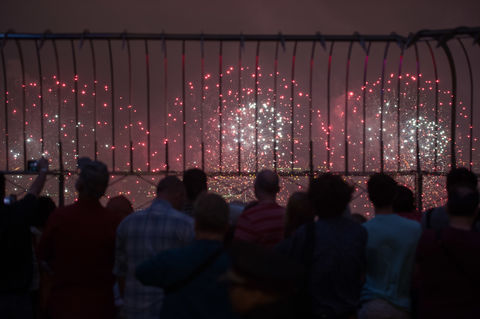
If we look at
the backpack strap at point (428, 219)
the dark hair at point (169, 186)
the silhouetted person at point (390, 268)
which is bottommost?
the silhouetted person at point (390, 268)

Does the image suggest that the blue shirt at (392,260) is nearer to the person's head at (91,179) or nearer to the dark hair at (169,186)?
the dark hair at (169,186)

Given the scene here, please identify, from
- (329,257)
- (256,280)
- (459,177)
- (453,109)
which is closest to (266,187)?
(329,257)

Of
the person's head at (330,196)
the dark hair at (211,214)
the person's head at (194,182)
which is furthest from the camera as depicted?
the person's head at (194,182)

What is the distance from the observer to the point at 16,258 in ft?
12.8

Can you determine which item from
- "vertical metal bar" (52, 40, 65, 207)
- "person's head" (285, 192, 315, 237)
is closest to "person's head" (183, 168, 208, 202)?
"person's head" (285, 192, 315, 237)

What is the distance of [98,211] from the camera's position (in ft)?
12.5

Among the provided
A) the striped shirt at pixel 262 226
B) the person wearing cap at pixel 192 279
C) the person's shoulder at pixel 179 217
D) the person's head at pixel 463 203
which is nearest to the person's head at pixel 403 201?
the person's head at pixel 463 203

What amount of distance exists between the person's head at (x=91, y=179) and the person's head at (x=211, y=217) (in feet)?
4.26

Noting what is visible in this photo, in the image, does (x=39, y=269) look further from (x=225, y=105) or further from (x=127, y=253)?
(x=225, y=105)

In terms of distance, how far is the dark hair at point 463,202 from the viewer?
3.33 meters

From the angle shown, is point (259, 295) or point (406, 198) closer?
point (259, 295)

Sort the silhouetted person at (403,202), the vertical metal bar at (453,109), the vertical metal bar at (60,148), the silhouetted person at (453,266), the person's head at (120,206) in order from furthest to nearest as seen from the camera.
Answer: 1. the vertical metal bar at (60,148)
2. the vertical metal bar at (453,109)
3. the person's head at (120,206)
4. the silhouetted person at (403,202)
5. the silhouetted person at (453,266)

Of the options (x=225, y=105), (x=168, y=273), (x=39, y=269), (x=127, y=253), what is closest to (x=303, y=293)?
(x=168, y=273)

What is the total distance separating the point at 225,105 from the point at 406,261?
8756 mm
